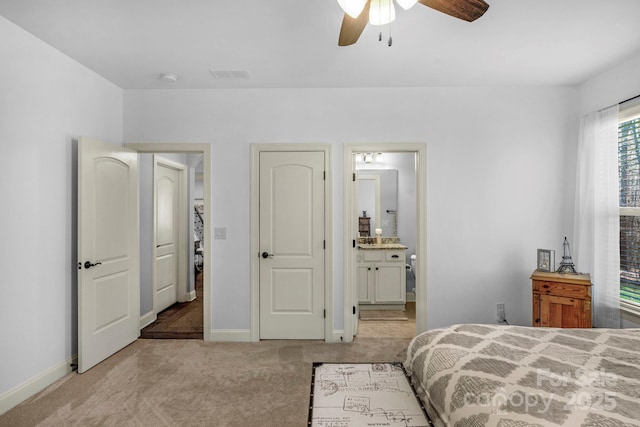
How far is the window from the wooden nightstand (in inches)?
12.8

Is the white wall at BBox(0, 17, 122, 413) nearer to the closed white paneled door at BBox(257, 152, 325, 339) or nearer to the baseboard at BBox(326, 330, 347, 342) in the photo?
the closed white paneled door at BBox(257, 152, 325, 339)

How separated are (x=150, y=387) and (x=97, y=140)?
2104 millimetres

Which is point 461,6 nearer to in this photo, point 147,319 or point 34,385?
point 34,385

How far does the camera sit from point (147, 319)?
409 centimetres

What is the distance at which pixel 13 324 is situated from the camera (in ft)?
7.79

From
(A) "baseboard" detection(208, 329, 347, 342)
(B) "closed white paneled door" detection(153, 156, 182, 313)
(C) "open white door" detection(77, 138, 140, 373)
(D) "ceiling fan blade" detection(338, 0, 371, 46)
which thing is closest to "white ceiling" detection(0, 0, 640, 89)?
(D) "ceiling fan blade" detection(338, 0, 371, 46)

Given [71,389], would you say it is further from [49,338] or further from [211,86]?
[211,86]

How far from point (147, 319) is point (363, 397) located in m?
2.87

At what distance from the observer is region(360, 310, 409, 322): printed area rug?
4324 millimetres

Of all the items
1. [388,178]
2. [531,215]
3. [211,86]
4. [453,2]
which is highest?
[211,86]

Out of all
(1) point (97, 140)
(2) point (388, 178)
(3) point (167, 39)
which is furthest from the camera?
(2) point (388, 178)

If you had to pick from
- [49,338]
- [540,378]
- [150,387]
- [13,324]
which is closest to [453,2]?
[540,378]

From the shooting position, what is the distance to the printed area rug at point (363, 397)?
2.18 m

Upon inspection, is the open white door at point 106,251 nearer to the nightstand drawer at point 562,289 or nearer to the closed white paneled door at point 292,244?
the closed white paneled door at point 292,244
